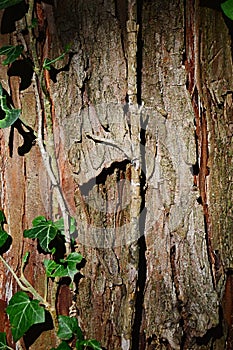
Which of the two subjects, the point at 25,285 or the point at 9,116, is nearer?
the point at 9,116

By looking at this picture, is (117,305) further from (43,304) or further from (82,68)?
(82,68)

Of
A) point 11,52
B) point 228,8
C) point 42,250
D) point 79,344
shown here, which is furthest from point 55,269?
point 228,8

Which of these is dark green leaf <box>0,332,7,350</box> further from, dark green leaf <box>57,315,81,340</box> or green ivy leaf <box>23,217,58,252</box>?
green ivy leaf <box>23,217,58,252</box>

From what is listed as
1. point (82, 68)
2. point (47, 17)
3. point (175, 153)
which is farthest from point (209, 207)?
point (47, 17)

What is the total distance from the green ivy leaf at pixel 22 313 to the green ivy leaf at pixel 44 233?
14 cm

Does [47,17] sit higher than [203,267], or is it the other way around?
[47,17]

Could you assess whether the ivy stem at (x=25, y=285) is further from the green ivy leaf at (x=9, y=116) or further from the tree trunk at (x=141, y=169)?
the green ivy leaf at (x=9, y=116)

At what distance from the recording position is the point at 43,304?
1.12m

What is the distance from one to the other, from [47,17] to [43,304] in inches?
26.9

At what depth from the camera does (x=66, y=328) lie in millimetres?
1104

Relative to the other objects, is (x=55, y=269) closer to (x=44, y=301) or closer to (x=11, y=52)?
(x=44, y=301)

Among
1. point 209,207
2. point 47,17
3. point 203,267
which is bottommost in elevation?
point 203,267

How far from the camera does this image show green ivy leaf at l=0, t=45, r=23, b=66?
1025 mm

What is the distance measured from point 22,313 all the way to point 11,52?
1.99 feet
